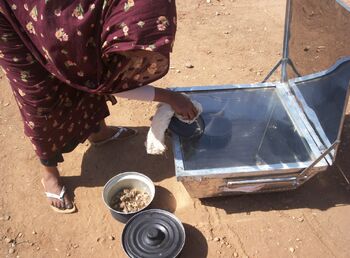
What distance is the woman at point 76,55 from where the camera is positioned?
134 centimetres

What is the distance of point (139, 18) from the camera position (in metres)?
1.32

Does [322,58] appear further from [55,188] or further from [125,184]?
[55,188]

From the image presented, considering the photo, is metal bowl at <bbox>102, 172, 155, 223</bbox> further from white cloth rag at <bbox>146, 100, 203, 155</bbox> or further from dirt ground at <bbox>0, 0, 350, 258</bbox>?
white cloth rag at <bbox>146, 100, 203, 155</bbox>

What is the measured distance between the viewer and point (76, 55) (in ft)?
4.86

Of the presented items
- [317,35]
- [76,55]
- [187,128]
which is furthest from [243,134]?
[76,55]

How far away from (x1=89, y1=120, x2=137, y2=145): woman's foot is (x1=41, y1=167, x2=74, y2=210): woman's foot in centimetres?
38

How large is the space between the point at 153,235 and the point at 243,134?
71 centimetres

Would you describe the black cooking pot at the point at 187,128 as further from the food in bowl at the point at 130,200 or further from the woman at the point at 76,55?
the food in bowl at the point at 130,200

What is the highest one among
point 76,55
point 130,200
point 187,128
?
point 76,55

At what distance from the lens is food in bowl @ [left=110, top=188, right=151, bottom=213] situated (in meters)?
2.14

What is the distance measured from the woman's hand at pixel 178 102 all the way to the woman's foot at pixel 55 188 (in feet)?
2.73

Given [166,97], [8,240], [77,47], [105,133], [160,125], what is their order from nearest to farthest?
1. [77,47]
2. [166,97]
3. [160,125]
4. [8,240]
5. [105,133]

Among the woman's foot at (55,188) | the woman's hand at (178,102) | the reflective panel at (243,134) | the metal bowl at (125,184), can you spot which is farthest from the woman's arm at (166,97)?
Result: the woman's foot at (55,188)

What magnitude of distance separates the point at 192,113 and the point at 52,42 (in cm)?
72
